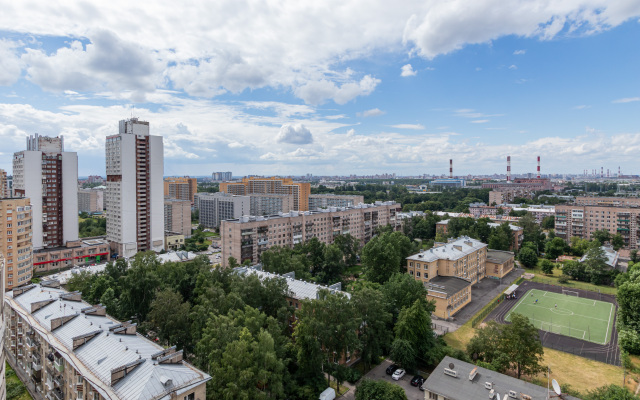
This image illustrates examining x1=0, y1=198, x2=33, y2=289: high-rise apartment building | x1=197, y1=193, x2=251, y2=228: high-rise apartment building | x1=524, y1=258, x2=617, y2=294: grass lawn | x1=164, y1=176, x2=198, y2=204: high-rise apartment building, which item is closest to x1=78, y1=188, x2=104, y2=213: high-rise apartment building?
x1=164, y1=176, x2=198, y2=204: high-rise apartment building

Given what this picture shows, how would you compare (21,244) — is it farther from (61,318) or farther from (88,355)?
(88,355)

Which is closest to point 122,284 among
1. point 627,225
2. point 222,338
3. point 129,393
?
point 222,338

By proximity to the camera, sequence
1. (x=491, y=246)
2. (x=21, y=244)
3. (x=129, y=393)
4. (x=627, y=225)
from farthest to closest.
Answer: (x=627, y=225) < (x=491, y=246) < (x=21, y=244) < (x=129, y=393)

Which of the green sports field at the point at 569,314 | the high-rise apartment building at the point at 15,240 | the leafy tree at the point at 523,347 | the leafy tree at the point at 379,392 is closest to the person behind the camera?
the leafy tree at the point at 379,392

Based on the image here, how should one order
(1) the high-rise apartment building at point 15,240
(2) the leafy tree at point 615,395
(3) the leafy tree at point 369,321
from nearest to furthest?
(2) the leafy tree at point 615,395
(3) the leafy tree at point 369,321
(1) the high-rise apartment building at point 15,240

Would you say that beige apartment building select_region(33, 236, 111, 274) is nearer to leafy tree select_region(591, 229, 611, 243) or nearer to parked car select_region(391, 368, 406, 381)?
parked car select_region(391, 368, 406, 381)

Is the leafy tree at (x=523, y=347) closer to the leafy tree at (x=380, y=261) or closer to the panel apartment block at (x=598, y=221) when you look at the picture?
the leafy tree at (x=380, y=261)

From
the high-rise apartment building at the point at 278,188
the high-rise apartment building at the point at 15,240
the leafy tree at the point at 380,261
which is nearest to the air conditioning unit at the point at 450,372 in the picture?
the leafy tree at the point at 380,261
